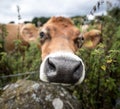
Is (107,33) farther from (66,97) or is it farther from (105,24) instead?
(66,97)

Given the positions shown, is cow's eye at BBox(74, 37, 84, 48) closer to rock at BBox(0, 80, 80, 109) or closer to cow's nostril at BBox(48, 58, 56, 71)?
cow's nostril at BBox(48, 58, 56, 71)

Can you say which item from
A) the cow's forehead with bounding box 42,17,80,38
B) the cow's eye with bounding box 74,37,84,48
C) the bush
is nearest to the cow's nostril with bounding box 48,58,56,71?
the bush

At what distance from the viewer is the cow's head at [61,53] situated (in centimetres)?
449

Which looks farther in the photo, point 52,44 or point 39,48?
point 39,48

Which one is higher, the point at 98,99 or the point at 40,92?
the point at 40,92

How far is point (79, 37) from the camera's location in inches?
264

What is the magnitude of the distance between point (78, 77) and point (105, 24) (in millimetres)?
2201

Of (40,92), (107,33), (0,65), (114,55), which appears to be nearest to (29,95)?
(40,92)

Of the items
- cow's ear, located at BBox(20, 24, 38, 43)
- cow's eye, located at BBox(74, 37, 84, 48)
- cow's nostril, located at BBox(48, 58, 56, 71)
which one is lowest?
cow's ear, located at BBox(20, 24, 38, 43)

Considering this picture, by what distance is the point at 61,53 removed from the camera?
16.2 ft

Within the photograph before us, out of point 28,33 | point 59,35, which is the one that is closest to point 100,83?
point 59,35

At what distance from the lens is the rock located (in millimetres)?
3553

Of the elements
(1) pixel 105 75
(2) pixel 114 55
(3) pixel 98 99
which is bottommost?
(3) pixel 98 99

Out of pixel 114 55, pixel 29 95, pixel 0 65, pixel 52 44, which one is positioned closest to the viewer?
pixel 29 95
